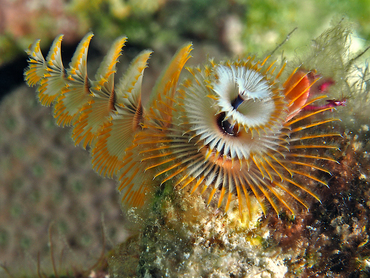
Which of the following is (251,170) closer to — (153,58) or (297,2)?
(153,58)

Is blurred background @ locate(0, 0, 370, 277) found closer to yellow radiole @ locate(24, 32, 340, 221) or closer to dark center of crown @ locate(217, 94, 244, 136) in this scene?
yellow radiole @ locate(24, 32, 340, 221)

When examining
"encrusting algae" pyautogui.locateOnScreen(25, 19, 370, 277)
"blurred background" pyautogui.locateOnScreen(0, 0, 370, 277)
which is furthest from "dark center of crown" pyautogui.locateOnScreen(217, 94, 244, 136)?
"blurred background" pyautogui.locateOnScreen(0, 0, 370, 277)

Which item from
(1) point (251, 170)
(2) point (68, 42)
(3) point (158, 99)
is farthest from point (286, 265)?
(2) point (68, 42)

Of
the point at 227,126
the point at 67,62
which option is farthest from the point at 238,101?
the point at 67,62

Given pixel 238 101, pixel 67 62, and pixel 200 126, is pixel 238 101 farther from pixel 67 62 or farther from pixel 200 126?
pixel 67 62

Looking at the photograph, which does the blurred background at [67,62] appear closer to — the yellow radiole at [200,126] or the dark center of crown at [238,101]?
the yellow radiole at [200,126]

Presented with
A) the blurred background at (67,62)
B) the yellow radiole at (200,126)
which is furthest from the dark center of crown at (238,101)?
the blurred background at (67,62)
